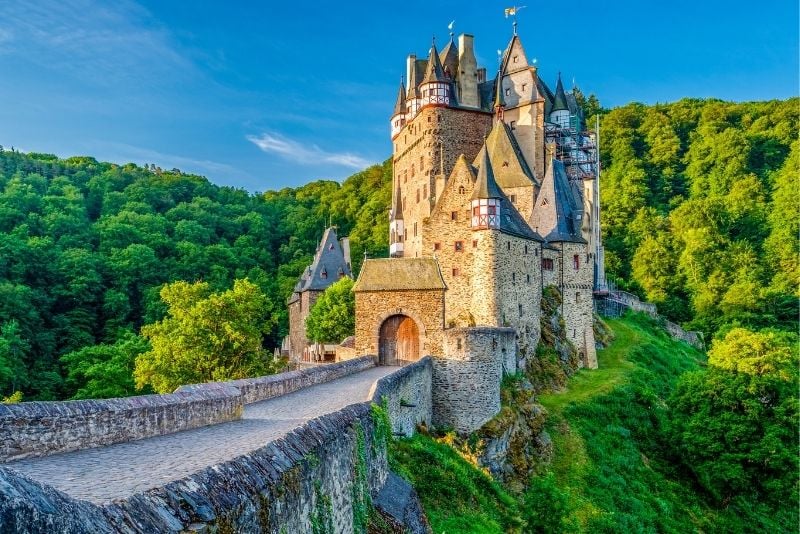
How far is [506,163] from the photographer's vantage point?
3791 centimetres

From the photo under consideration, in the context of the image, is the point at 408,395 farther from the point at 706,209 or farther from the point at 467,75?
the point at 706,209

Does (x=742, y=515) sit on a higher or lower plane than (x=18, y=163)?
lower

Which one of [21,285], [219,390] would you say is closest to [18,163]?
[21,285]

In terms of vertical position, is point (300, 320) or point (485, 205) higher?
point (485, 205)

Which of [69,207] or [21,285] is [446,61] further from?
[69,207]

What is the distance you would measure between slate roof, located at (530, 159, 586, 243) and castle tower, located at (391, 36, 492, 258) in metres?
7.12

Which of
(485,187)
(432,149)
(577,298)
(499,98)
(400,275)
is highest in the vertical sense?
(499,98)

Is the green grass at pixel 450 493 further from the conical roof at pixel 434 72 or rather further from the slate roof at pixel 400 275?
the conical roof at pixel 434 72

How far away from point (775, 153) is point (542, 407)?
59.1 m

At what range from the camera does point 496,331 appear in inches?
977

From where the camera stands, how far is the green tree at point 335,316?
38.4 m

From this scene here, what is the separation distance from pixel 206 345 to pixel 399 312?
9.32m

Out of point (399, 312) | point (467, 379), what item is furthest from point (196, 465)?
point (399, 312)

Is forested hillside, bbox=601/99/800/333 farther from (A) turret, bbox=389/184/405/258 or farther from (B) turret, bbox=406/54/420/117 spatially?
(B) turret, bbox=406/54/420/117
